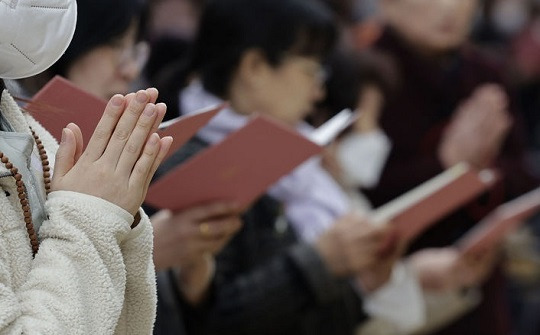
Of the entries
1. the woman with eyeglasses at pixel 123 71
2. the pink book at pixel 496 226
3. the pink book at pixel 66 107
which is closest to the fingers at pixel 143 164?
the pink book at pixel 66 107

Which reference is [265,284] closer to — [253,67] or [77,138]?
[253,67]

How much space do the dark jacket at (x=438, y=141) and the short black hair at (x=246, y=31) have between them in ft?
2.66

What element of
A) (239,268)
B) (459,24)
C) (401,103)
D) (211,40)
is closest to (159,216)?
(239,268)

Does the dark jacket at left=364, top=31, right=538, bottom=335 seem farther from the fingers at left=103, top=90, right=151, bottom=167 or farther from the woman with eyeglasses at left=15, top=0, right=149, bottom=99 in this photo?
the fingers at left=103, top=90, right=151, bottom=167

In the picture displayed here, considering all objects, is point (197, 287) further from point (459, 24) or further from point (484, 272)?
point (459, 24)

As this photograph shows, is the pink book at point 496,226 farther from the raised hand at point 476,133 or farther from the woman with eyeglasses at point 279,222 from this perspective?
the woman with eyeglasses at point 279,222

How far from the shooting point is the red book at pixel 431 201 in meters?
3.12

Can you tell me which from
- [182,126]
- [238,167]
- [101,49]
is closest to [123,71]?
[101,49]

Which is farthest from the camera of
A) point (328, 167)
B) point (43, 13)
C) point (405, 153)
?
point (405, 153)

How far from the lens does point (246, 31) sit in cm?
317

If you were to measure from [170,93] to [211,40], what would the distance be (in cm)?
19

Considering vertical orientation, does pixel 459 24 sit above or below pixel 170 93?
below

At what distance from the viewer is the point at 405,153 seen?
4023mm

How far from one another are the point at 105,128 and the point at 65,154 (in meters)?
0.06
